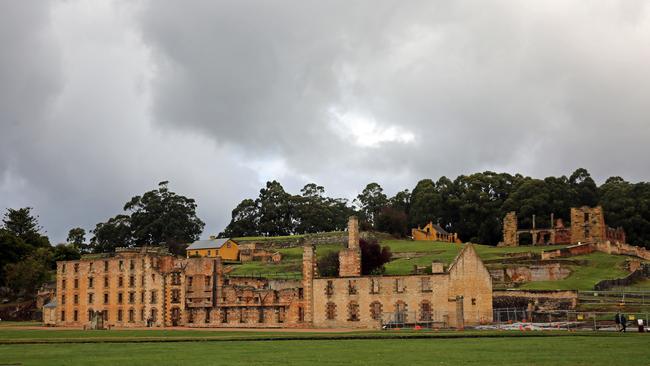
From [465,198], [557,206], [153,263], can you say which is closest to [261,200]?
[465,198]

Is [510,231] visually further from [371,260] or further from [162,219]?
[162,219]

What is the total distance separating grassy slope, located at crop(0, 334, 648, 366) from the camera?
89.0 ft

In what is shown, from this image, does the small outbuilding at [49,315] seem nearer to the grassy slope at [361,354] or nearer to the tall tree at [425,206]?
the grassy slope at [361,354]

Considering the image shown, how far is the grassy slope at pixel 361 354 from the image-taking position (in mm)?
27141

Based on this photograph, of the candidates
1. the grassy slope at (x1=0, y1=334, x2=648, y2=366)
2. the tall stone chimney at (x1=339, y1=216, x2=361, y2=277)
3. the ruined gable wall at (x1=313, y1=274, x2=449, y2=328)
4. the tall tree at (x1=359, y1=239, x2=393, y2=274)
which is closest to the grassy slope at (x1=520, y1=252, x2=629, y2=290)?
the tall tree at (x1=359, y1=239, x2=393, y2=274)

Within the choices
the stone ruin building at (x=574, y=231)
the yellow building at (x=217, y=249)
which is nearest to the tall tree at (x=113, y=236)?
the yellow building at (x=217, y=249)

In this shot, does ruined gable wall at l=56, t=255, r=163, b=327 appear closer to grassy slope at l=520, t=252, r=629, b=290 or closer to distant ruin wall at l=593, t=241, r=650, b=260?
grassy slope at l=520, t=252, r=629, b=290

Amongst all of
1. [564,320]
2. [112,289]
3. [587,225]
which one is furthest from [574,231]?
[112,289]

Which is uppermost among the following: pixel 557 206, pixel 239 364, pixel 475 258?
pixel 557 206

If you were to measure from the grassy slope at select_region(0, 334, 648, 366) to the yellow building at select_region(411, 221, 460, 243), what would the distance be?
311ft

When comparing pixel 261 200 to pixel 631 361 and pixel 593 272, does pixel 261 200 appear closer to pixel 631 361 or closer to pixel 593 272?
pixel 593 272

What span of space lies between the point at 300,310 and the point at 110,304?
68.3ft

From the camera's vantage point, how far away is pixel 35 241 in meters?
123

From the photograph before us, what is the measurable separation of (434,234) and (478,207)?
26.6ft
